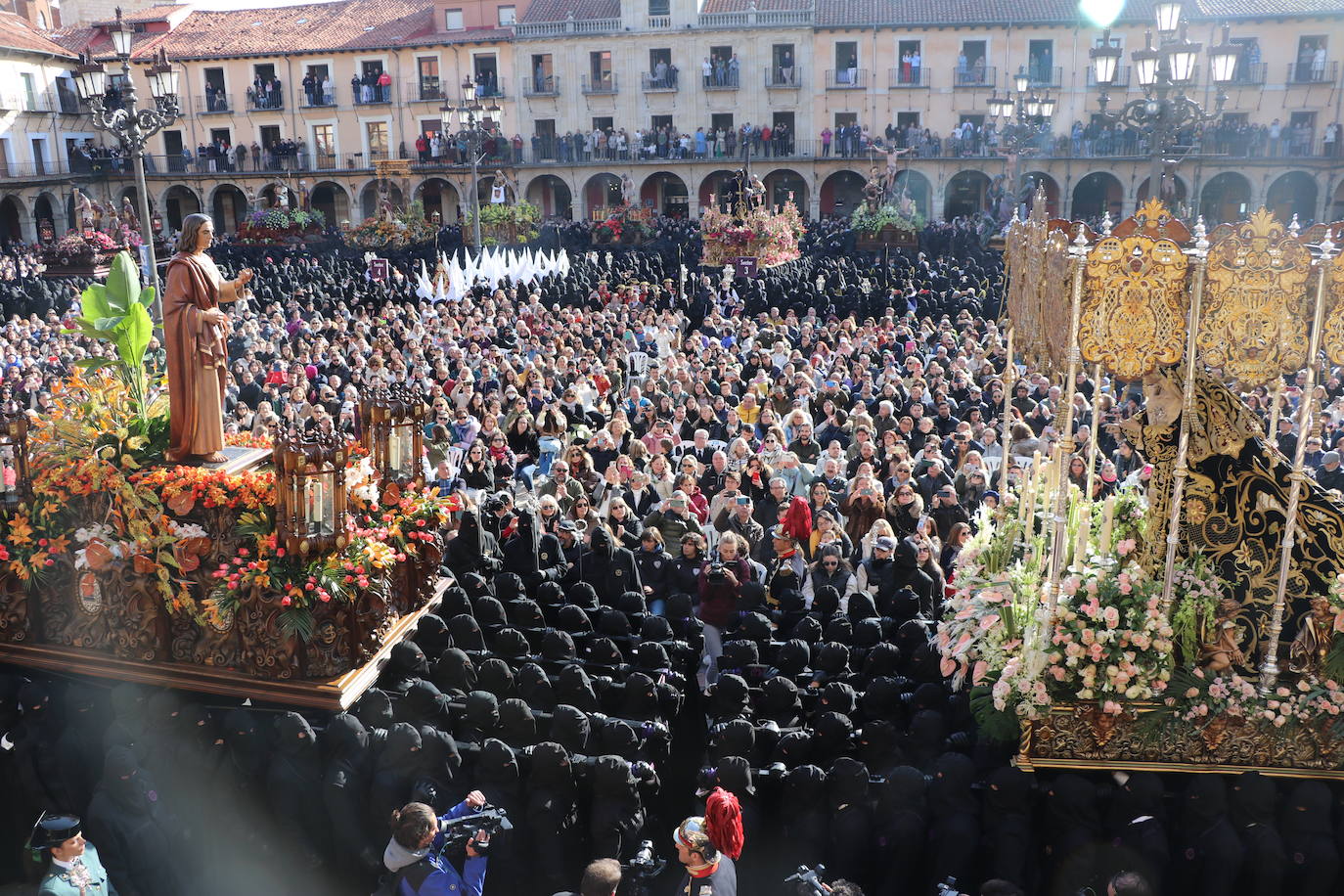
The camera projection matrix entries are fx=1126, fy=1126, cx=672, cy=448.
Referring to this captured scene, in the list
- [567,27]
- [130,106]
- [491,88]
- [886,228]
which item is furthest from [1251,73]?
[130,106]

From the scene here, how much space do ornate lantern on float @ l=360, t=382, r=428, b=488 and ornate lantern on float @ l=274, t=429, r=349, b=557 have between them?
3.09 feet

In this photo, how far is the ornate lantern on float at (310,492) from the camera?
650cm

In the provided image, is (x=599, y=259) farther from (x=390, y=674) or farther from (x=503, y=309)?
(x=390, y=674)

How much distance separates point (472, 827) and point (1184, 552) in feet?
13.9

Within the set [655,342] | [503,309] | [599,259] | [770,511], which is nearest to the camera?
[770,511]

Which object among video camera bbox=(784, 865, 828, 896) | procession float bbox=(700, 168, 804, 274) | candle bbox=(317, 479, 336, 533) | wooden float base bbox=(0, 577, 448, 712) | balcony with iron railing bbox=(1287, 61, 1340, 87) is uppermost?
balcony with iron railing bbox=(1287, 61, 1340, 87)

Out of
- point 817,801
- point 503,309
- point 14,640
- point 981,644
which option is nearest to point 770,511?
point 981,644

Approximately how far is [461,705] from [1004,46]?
128 feet

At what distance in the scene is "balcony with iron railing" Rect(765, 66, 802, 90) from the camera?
1626 inches

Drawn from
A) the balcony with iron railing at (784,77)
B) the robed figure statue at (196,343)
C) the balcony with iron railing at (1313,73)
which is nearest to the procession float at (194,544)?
the robed figure statue at (196,343)

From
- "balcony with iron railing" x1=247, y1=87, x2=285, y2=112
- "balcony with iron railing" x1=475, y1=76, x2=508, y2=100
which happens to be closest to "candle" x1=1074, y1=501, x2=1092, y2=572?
"balcony with iron railing" x1=475, y1=76, x2=508, y2=100

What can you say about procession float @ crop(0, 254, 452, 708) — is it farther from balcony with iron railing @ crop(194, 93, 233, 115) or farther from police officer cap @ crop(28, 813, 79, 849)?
balcony with iron railing @ crop(194, 93, 233, 115)

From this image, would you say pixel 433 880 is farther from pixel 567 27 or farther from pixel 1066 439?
pixel 567 27

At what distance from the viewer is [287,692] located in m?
6.95
